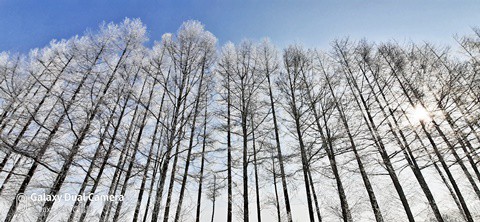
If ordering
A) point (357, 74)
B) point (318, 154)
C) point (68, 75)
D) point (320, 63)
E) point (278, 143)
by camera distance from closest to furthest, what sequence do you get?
point (318, 154)
point (278, 143)
point (68, 75)
point (357, 74)
point (320, 63)

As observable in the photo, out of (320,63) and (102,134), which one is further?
(320,63)

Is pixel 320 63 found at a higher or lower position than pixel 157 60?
higher

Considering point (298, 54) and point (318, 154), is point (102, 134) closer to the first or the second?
point (318, 154)

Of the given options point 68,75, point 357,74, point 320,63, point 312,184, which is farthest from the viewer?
point 312,184

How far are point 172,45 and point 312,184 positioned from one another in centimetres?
938

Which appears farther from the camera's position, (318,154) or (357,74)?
(357,74)

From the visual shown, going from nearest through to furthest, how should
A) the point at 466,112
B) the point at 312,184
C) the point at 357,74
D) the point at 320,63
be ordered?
1. the point at 466,112
2. the point at 357,74
3. the point at 320,63
4. the point at 312,184

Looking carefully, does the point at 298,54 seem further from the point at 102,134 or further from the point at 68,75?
the point at 68,75

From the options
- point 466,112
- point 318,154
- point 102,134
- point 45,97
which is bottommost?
point 466,112

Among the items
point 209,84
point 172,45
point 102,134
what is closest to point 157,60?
point 172,45

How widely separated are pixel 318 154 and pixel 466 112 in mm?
4692

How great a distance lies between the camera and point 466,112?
196 centimetres

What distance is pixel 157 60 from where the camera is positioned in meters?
6.50

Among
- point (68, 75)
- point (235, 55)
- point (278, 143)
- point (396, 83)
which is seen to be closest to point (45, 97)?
point (68, 75)
